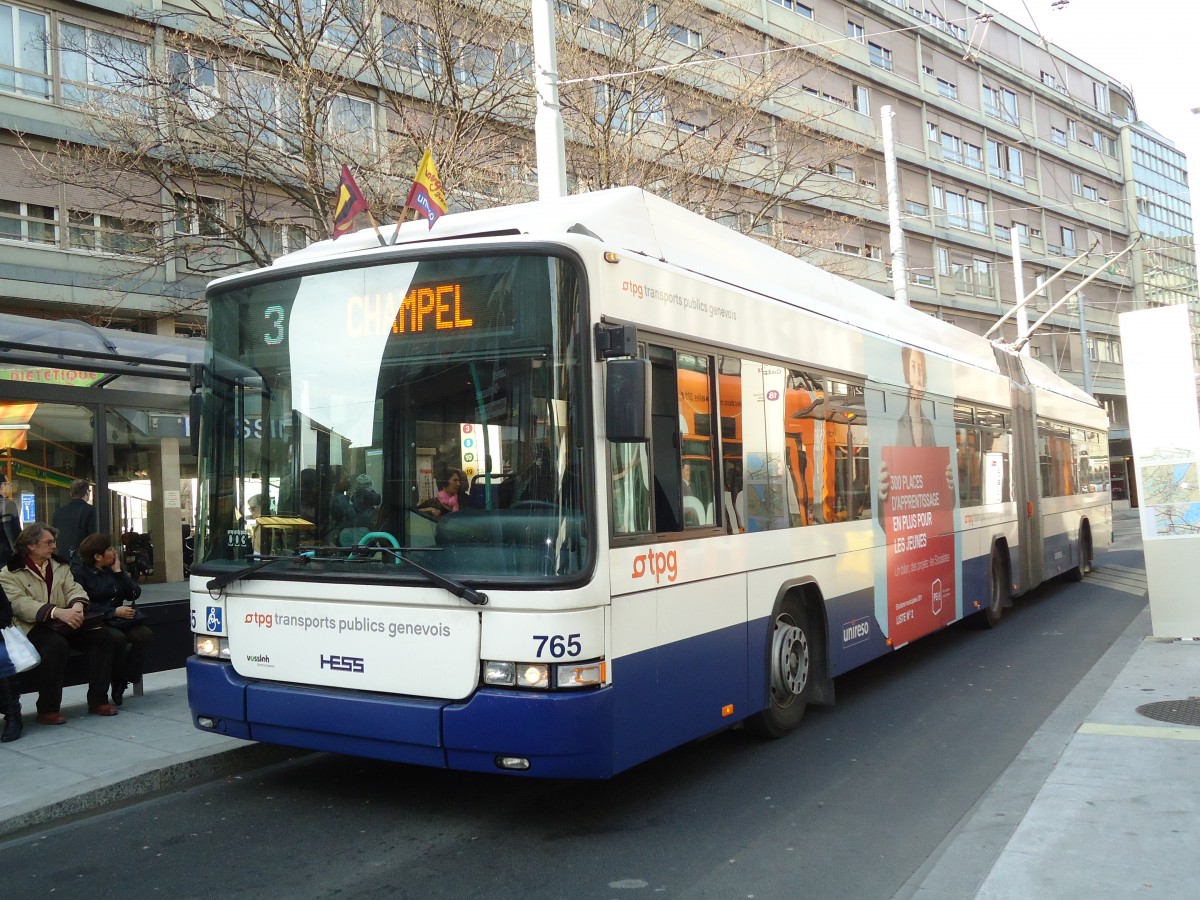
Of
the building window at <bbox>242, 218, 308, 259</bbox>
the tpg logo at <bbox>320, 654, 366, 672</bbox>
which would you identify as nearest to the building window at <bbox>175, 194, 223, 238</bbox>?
the building window at <bbox>242, 218, 308, 259</bbox>

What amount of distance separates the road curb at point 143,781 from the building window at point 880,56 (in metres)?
40.4

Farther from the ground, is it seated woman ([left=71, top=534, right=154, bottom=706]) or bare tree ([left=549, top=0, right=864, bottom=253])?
bare tree ([left=549, top=0, right=864, bottom=253])

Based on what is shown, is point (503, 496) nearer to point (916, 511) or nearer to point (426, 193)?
point (426, 193)

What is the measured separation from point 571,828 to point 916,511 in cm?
531

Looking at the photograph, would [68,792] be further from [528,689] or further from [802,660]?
[802,660]

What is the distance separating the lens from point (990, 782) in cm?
632

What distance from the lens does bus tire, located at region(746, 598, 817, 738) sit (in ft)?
23.2

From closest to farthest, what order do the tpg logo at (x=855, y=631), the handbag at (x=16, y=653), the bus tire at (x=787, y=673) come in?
the handbag at (x=16, y=653)
the bus tire at (x=787, y=673)
the tpg logo at (x=855, y=631)

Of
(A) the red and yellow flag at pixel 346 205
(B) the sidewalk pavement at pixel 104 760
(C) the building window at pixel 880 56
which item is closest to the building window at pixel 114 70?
(A) the red and yellow flag at pixel 346 205

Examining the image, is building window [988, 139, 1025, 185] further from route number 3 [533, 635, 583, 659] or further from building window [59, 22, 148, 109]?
route number 3 [533, 635, 583, 659]

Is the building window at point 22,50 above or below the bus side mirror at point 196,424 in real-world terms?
above

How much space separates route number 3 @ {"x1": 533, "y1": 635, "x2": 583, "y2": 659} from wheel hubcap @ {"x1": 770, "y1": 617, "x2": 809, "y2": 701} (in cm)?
228

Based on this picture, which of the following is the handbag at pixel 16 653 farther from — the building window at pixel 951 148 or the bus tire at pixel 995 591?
the building window at pixel 951 148

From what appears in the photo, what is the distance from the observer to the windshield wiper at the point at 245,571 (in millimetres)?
5556
